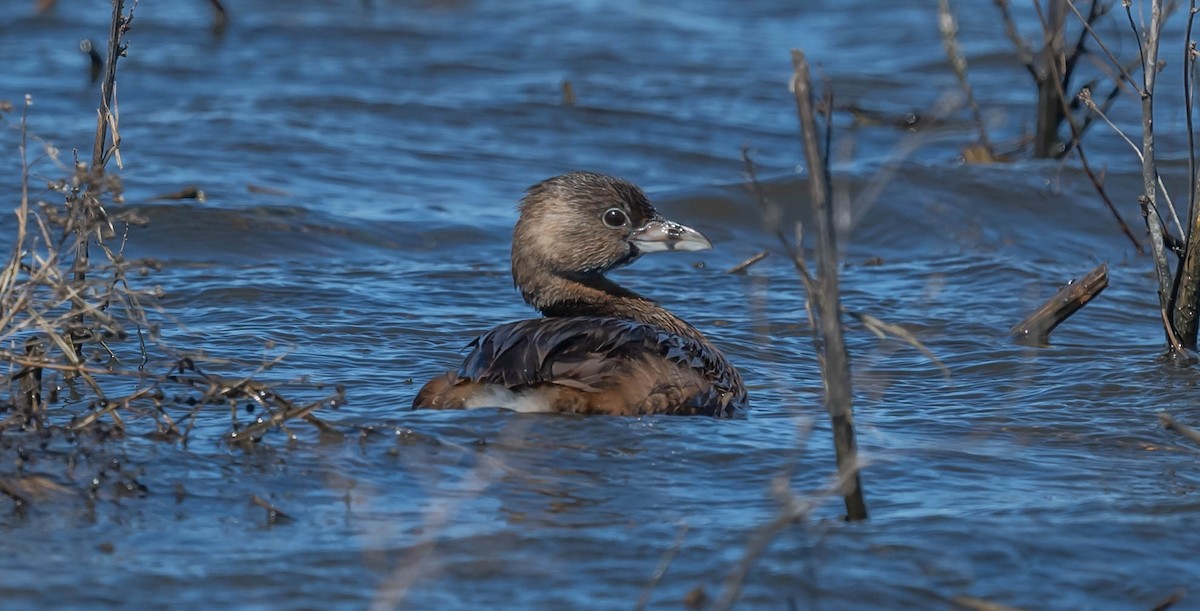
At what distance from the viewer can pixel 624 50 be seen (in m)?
15.8

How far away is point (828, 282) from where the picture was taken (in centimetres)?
412

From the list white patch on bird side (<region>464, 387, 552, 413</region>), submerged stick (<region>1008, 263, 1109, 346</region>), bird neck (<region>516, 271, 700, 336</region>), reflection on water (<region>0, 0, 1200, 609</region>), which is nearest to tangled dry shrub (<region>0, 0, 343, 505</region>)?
reflection on water (<region>0, 0, 1200, 609</region>)

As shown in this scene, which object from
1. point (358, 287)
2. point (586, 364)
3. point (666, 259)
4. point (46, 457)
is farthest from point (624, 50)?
point (46, 457)

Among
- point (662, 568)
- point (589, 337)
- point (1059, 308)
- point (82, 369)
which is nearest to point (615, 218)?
point (589, 337)

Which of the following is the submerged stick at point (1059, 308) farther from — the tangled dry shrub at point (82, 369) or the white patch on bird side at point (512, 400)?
the tangled dry shrub at point (82, 369)

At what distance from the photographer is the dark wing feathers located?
18.6ft

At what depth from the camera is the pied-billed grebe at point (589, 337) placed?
5.68 m

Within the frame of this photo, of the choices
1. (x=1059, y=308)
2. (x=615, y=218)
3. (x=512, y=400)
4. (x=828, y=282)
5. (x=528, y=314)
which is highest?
(x=828, y=282)

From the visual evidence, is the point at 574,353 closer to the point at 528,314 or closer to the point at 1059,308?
the point at 528,314

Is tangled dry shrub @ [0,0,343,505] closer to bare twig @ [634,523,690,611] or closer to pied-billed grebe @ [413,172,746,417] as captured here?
pied-billed grebe @ [413,172,746,417]

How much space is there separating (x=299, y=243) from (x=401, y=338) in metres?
2.03

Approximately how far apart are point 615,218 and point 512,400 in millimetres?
1397

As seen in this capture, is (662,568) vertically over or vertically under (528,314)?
over

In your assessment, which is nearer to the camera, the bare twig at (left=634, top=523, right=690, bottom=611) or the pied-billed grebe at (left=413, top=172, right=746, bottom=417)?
the bare twig at (left=634, top=523, right=690, bottom=611)
